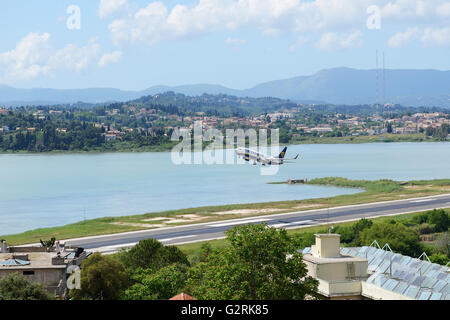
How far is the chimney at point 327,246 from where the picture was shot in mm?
17297

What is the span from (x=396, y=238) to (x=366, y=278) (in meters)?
15.3

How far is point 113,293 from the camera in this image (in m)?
20.4

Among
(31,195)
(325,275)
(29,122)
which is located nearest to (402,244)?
(325,275)

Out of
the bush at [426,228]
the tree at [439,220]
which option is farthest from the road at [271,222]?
the bush at [426,228]

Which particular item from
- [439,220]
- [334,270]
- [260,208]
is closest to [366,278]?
[334,270]

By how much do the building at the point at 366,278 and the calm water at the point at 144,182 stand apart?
37.6 metres

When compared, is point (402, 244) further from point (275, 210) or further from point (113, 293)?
point (275, 210)

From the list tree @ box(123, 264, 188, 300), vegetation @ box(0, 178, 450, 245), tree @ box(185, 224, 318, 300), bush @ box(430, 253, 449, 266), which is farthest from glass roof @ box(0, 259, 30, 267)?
vegetation @ box(0, 178, 450, 245)

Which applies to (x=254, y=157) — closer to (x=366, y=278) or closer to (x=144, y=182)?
(x=144, y=182)

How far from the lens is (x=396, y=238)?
31.2m

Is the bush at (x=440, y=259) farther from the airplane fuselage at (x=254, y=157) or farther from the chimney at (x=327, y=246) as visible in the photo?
the airplane fuselage at (x=254, y=157)

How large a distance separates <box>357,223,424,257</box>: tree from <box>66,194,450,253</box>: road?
19.6 ft
